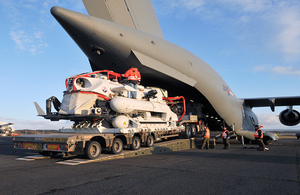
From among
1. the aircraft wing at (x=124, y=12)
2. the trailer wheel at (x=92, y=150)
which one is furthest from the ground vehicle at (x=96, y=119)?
the aircraft wing at (x=124, y=12)

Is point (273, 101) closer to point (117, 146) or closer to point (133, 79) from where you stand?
point (133, 79)

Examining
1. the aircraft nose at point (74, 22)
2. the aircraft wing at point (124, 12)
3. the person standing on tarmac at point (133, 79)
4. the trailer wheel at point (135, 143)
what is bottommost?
the trailer wheel at point (135, 143)

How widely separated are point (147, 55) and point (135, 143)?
5.18m

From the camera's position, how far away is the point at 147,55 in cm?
1238

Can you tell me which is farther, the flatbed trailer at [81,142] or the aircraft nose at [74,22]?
the aircraft nose at [74,22]

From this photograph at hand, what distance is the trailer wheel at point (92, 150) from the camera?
25.2 feet

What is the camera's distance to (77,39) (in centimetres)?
1109

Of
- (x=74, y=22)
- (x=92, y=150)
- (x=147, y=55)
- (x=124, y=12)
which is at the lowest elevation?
(x=92, y=150)

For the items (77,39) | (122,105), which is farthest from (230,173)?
(77,39)

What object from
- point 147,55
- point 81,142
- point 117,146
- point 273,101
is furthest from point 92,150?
point 273,101

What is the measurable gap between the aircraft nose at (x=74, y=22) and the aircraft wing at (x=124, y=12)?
4423mm

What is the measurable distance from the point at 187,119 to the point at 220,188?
430 inches

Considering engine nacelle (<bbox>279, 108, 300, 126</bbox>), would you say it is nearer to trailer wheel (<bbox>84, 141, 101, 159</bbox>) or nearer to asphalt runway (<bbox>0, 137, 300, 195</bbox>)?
asphalt runway (<bbox>0, 137, 300, 195</bbox>)

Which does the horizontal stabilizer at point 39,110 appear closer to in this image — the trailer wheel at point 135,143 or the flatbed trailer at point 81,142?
the flatbed trailer at point 81,142
